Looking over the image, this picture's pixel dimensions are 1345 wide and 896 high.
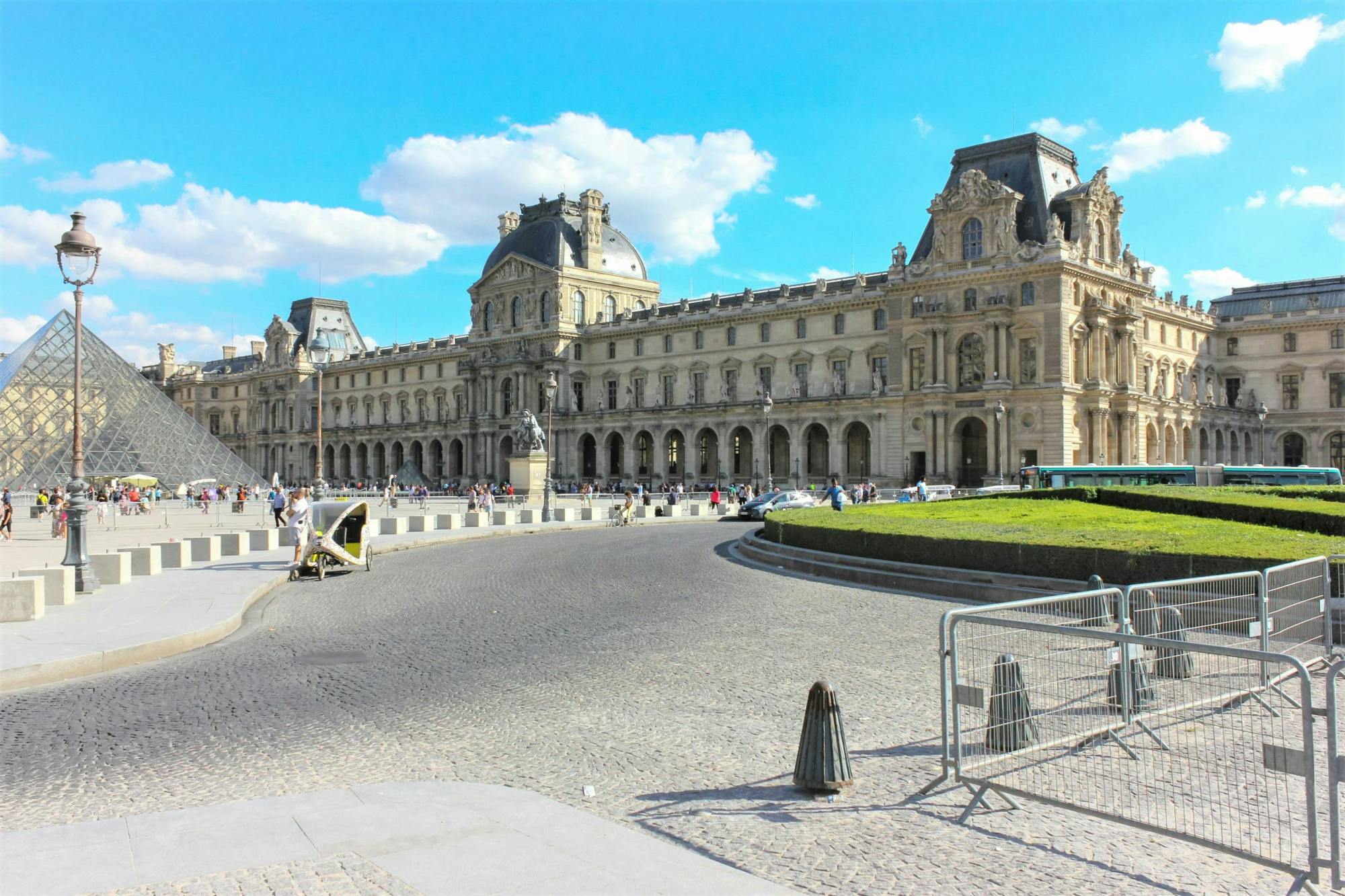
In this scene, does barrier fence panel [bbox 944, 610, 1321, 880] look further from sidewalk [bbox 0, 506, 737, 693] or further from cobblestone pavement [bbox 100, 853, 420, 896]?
sidewalk [bbox 0, 506, 737, 693]

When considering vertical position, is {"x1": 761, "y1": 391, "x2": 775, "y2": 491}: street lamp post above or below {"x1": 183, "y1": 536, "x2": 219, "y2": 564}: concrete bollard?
above

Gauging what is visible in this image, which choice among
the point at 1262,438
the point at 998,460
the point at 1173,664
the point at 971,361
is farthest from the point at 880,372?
the point at 1173,664

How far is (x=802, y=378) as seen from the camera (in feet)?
238

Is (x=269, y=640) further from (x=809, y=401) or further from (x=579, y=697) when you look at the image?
(x=809, y=401)

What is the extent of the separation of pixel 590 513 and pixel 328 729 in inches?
1405

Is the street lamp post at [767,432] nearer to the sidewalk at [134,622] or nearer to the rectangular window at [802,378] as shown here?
the rectangular window at [802,378]

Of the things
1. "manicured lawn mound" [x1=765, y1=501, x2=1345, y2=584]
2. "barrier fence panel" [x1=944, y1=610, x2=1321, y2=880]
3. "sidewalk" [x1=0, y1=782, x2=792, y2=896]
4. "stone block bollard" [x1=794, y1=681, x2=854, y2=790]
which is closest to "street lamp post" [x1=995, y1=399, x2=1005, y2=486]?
"manicured lawn mound" [x1=765, y1=501, x2=1345, y2=584]

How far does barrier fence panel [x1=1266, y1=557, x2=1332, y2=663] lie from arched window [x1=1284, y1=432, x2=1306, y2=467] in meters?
74.5

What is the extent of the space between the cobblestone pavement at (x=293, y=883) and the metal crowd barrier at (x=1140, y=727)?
11.4 feet

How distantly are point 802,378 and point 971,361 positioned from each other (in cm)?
1355

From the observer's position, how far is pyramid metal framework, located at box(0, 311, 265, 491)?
205ft

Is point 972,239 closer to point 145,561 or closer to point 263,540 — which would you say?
point 263,540

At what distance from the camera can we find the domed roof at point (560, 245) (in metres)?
89.5

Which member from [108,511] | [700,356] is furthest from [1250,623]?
[700,356]
